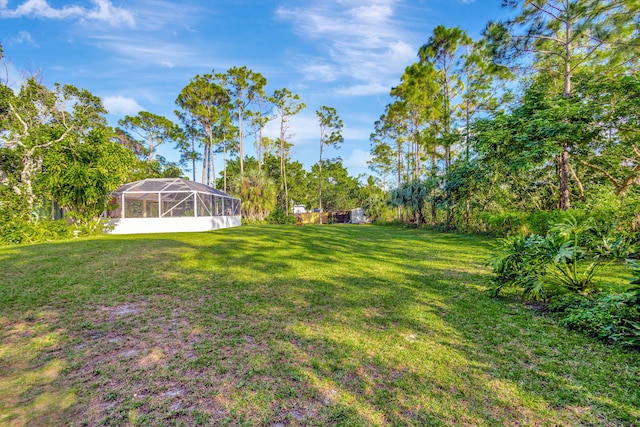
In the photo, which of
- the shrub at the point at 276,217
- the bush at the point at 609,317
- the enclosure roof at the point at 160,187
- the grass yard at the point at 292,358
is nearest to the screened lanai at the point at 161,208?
the enclosure roof at the point at 160,187

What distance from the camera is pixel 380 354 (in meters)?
2.38

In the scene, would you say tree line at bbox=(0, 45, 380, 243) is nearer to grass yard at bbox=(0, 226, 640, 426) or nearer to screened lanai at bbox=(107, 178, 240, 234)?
screened lanai at bbox=(107, 178, 240, 234)

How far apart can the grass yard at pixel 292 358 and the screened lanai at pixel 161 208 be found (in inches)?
389

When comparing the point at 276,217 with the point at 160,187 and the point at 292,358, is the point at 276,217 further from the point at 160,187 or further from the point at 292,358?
the point at 292,358

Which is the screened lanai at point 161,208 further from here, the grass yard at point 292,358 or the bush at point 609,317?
the bush at point 609,317

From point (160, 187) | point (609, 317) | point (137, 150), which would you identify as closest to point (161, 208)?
point (160, 187)

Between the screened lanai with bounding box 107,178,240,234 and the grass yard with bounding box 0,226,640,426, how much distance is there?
32.4ft

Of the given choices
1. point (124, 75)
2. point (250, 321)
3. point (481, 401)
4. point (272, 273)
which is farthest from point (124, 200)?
point (481, 401)

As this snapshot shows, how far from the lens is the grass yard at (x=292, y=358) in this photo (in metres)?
1.67

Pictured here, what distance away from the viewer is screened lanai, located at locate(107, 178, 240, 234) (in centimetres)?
1370

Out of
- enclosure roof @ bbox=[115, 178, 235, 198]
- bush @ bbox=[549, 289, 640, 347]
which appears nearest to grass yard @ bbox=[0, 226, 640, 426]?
bush @ bbox=[549, 289, 640, 347]

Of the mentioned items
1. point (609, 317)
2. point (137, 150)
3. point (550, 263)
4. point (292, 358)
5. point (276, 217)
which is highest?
point (137, 150)

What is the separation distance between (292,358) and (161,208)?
48.4 feet

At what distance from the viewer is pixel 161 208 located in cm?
1441
